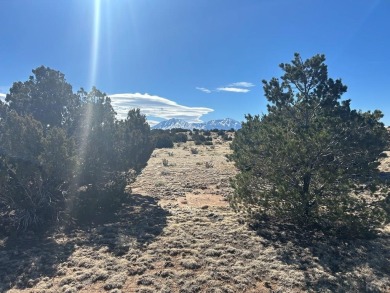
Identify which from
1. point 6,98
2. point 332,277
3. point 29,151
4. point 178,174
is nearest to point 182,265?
point 332,277

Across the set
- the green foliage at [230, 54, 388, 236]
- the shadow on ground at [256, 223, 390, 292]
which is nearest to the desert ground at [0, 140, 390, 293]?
the shadow on ground at [256, 223, 390, 292]

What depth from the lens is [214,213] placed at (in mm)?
17391

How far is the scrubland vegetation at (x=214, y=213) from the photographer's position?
1079cm

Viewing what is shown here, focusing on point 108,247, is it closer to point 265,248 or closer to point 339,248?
point 265,248

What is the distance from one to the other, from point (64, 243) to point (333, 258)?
36.5 feet

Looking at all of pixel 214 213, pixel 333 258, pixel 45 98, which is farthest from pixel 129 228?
pixel 45 98

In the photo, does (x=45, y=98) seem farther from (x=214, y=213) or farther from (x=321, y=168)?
(x=321, y=168)

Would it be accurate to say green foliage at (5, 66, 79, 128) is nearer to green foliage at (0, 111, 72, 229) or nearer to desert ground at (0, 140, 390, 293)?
green foliage at (0, 111, 72, 229)

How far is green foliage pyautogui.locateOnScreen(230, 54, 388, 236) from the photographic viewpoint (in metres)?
12.8

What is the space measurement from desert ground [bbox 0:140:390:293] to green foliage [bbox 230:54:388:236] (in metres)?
1.36

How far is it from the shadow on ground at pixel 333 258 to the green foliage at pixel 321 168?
0.71 m

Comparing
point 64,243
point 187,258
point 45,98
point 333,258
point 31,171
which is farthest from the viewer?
point 45,98

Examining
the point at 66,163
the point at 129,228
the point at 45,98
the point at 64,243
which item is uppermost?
the point at 45,98

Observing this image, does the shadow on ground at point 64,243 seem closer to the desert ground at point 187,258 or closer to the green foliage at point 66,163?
the desert ground at point 187,258
